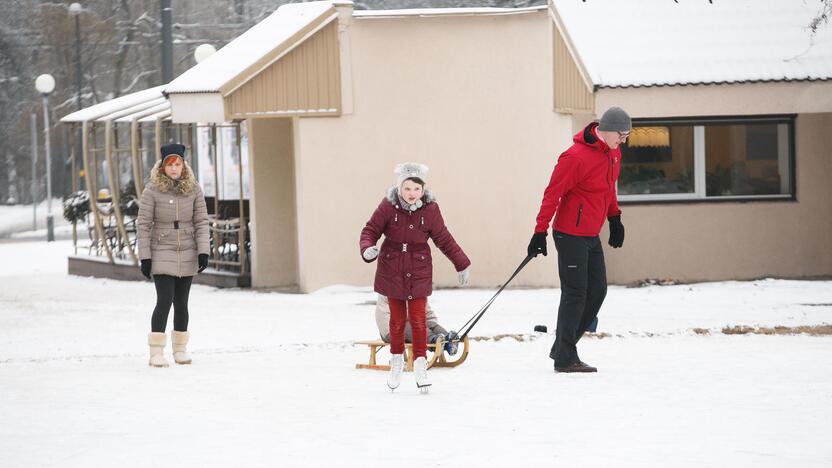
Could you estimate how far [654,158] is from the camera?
17.5 m

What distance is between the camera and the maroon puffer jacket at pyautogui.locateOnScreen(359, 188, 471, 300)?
344 inches

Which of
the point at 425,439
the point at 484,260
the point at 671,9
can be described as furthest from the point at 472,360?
the point at 671,9

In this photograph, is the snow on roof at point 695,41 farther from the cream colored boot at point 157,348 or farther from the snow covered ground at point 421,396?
the cream colored boot at point 157,348

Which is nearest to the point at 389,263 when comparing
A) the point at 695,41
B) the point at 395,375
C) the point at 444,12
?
the point at 395,375

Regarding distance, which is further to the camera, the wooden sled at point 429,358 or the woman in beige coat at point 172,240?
the woman in beige coat at point 172,240

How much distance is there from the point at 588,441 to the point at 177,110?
10067 mm

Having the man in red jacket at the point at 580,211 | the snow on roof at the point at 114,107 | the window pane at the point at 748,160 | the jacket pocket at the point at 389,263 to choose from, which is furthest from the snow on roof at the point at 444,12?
the jacket pocket at the point at 389,263

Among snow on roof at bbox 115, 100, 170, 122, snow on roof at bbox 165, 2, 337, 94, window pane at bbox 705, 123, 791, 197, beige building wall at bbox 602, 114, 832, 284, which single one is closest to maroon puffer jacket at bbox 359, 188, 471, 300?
snow on roof at bbox 165, 2, 337, 94

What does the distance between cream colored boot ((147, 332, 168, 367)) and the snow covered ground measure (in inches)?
4.5

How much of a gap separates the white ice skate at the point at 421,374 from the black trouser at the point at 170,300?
2343 mm

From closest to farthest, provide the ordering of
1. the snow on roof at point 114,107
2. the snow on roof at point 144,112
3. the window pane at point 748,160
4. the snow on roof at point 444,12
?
the snow on roof at point 444,12 < the window pane at point 748,160 < the snow on roof at point 144,112 < the snow on roof at point 114,107

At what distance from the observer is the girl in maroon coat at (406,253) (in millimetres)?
8711

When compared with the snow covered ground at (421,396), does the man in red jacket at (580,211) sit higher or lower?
higher

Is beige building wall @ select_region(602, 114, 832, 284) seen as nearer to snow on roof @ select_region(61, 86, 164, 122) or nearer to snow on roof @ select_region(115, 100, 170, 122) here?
snow on roof @ select_region(115, 100, 170, 122)
